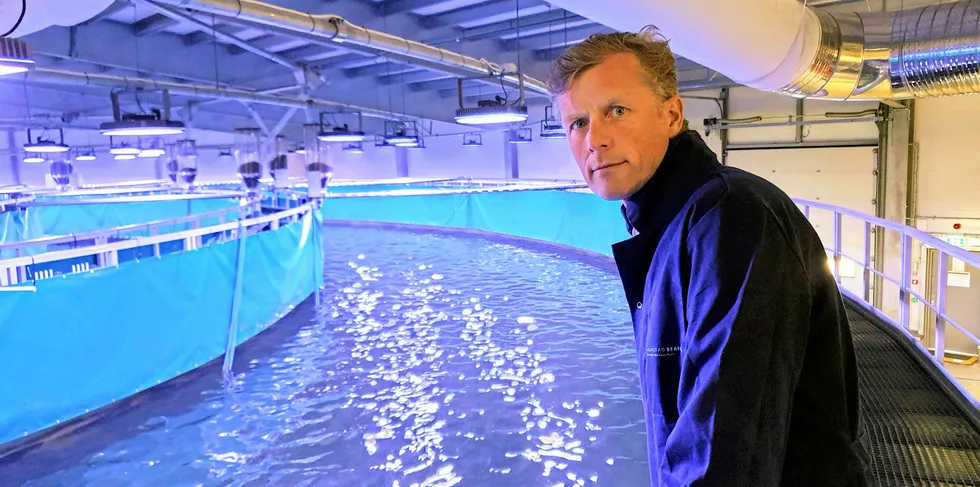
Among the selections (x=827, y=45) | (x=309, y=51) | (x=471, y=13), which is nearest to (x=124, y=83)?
(x=309, y=51)

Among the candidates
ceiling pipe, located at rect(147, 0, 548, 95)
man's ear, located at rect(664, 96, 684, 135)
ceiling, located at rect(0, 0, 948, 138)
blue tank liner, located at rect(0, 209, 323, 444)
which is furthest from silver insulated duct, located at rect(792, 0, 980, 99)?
blue tank liner, located at rect(0, 209, 323, 444)

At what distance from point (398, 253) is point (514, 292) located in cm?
417

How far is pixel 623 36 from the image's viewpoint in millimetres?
965

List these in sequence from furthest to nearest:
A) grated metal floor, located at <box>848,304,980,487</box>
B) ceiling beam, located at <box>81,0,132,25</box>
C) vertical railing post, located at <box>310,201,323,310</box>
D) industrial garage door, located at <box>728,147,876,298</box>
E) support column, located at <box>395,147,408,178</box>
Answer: support column, located at <box>395,147,408,178</box> < industrial garage door, located at <box>728,147,876,298</box> < vertical railing post, located at <box>310,201,323,310</box> < ceiling beam, located at <box>81,0,132,25</box> < grated metal floor, located at <box>848,304,980,487</box>

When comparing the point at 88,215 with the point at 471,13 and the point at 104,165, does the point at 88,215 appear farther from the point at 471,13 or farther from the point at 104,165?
the point at 104,165

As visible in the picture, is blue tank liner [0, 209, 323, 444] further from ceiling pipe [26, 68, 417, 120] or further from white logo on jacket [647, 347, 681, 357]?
ceiling pipe [26, 68, 417, 120]

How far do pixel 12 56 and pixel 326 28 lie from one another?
3.06 m

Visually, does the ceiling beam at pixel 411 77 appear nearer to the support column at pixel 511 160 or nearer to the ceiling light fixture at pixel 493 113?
the support column at pixel 511 160

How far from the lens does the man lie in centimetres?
78

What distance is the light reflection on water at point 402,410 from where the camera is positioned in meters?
3.72

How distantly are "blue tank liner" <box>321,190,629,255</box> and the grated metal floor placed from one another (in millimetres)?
5813

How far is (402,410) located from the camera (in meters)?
4.53

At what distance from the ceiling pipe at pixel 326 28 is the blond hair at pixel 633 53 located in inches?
96.3

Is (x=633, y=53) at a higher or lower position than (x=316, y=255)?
higher
